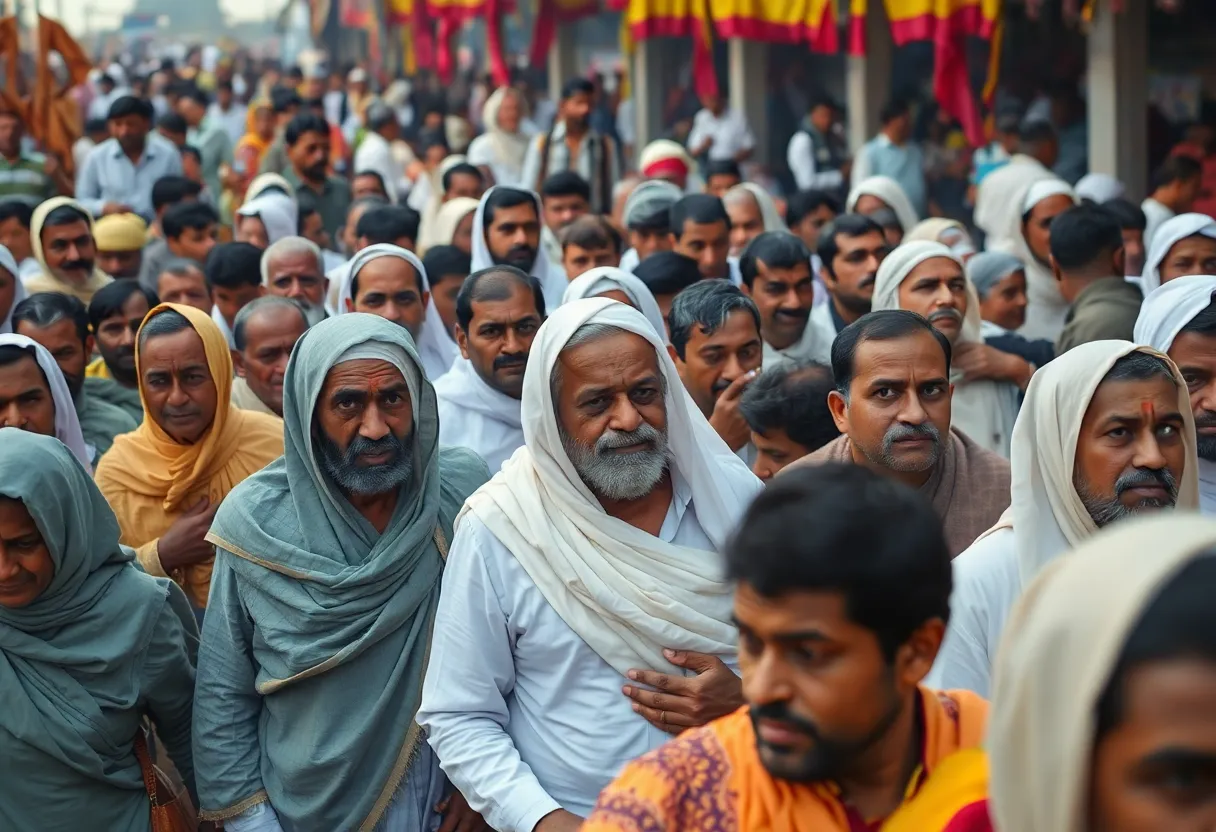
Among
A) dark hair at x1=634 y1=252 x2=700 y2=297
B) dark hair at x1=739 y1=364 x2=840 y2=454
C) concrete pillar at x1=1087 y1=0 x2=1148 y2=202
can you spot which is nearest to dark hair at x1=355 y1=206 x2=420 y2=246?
dark hair at x1=634 y1=252 x2=700 y2=297

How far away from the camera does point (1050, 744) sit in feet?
5.18

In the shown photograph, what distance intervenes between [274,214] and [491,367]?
4025 mm

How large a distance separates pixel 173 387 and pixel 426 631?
1518 millimetres

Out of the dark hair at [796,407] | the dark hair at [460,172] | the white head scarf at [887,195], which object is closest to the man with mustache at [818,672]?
the dark hair at [796,407]

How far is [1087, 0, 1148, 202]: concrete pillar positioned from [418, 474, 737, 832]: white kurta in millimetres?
8486

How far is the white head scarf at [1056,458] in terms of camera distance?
2.95 m

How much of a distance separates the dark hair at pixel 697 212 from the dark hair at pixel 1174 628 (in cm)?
560

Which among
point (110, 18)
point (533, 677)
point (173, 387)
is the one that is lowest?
point (533, 677)

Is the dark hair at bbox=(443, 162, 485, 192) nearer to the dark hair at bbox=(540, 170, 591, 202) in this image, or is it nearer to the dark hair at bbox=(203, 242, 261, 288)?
the dark hair at bbox=(540, 170, 591, 202)

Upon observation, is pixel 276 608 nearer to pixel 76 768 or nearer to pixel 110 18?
pixel 76 768

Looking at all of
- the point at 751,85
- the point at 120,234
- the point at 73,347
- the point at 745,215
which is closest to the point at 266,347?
the point at 73,347

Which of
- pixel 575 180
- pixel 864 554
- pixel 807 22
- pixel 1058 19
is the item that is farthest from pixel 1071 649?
pixel 1058 19

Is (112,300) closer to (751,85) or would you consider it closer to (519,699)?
(519,699)

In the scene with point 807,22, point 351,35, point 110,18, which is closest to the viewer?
point 807,22
